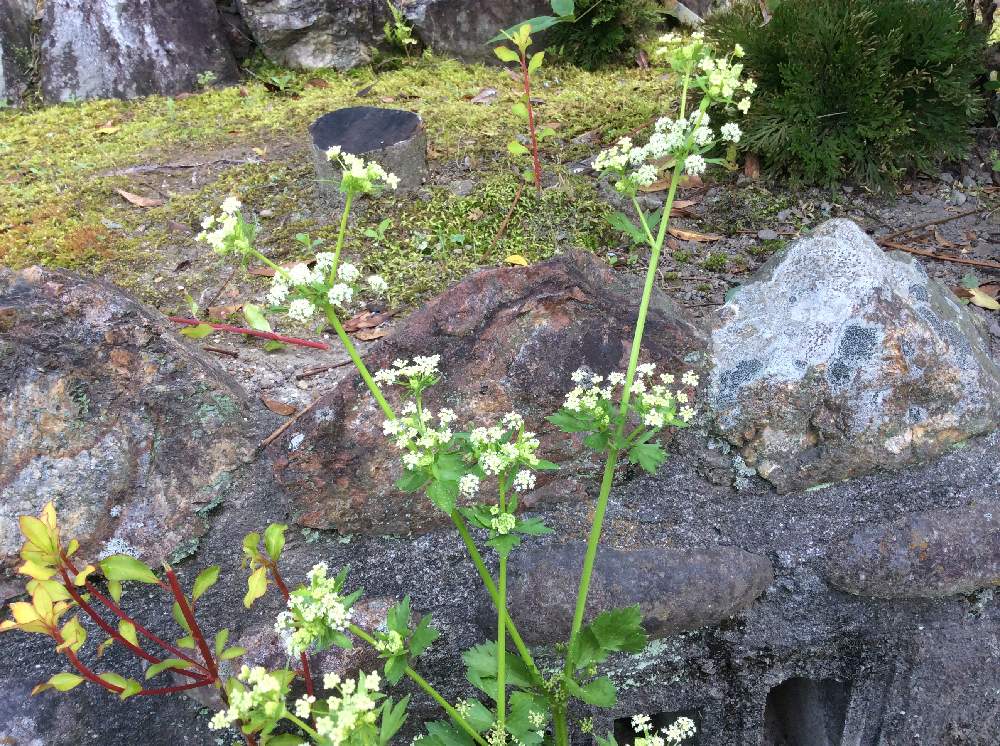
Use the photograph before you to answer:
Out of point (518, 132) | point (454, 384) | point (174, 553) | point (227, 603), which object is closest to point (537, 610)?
point (454, 384)

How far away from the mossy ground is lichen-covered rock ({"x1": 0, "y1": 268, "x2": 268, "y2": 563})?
3.21ft

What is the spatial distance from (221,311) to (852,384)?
1.96 m

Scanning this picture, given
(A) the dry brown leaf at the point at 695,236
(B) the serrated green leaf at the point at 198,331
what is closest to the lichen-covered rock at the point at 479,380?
(B) the serrated green leaf at the point at 198,331

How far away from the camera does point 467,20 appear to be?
16.2 ft

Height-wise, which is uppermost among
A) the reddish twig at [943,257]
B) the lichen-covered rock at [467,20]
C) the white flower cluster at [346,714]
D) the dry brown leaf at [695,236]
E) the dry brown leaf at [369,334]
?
the lichen-covered rock at [467,20]

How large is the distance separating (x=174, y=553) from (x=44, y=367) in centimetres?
51

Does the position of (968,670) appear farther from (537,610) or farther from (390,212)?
(390,212)

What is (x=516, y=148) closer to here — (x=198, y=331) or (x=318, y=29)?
(x=198, y=331)

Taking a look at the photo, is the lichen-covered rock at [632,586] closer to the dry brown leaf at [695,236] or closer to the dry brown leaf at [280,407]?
the dry brown leaf at [280,407]

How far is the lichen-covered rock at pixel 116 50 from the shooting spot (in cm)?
481

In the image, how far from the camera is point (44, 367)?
1.87 meters

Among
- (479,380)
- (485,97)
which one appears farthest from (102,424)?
(485,97)

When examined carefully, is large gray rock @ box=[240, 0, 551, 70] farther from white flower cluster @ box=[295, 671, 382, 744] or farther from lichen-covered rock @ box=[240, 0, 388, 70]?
white flower cluster @ box=[295, 671, 382, 744]

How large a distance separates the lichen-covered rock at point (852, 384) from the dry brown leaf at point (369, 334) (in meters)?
1.12
